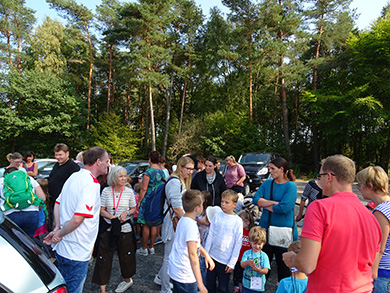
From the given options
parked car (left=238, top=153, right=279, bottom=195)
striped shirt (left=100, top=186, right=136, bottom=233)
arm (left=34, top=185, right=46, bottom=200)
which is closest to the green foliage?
parked car (left=238, top=153, right=279, bottom=195)

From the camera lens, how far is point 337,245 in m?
1.59

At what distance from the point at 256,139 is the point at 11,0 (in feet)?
87.3

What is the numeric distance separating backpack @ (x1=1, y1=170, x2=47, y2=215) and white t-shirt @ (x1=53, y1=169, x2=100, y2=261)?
56.0 inches

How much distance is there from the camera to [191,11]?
27.1m

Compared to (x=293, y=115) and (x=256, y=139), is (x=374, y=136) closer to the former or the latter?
(x=256, y=139)

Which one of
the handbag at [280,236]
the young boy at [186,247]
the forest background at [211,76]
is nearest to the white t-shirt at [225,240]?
the handbag at [280,236]

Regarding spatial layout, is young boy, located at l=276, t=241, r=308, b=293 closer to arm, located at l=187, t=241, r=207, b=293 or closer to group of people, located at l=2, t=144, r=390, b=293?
group of people, located at l=2, t=144, r=390, b=293

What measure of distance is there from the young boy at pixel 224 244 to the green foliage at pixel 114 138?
21.8m

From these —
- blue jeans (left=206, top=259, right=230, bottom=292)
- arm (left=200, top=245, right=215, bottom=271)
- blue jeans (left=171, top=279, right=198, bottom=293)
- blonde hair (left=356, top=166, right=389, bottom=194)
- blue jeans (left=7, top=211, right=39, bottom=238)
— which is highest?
blonde hair (left=356, top=166, right=389, bottom=194)

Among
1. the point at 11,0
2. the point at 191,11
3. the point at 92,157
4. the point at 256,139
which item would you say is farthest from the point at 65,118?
the point at 92,157

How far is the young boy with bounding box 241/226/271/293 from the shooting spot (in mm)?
3129

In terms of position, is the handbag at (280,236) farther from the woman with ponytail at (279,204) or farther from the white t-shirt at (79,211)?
the white t-shirt at (79,211)

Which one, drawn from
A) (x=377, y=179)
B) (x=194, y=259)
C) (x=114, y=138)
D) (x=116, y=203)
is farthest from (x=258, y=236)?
(x=114, y=138)

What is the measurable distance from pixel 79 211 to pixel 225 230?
1.75 meters
